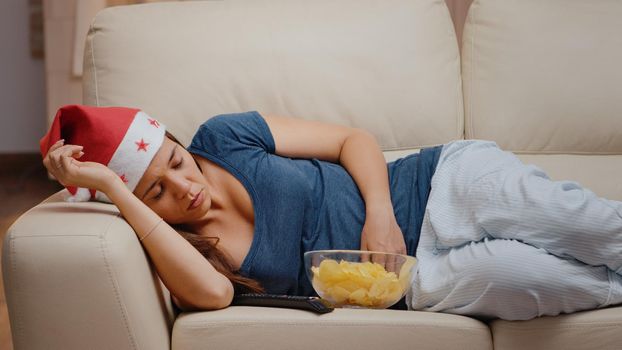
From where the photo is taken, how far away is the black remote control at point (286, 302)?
1540mm

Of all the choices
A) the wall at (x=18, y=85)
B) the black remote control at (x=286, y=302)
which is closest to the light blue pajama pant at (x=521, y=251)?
the black remote control at (x=286, y=302)

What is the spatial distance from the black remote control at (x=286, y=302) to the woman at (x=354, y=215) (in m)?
0.03

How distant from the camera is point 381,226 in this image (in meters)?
1.79

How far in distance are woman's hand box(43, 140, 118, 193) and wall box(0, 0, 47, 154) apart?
13.0ft

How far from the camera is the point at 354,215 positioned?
186 centimetres

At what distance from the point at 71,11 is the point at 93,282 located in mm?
3533

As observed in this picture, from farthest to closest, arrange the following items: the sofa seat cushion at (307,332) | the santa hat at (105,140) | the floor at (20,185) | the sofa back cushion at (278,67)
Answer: the floor at (20,185), the sofa back cushion at (278,67), the santa hat at (105,140), the sofa seat cushion at (307,332)

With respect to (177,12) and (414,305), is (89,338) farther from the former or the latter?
(177,12)

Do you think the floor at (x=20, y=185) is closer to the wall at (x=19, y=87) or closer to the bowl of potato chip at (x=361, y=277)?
the wall at (x=19, y=87)

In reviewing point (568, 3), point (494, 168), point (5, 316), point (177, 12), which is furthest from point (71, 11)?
point (494, 168)

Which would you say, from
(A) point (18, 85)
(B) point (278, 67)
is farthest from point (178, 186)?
(A) point (18, 85)

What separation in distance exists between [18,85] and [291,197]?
13.0ft

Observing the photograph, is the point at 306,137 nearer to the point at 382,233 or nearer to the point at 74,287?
the point at 382,233

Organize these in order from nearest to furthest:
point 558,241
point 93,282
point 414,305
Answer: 1. point 93,282
2. point 558,241
3. point 414,305
